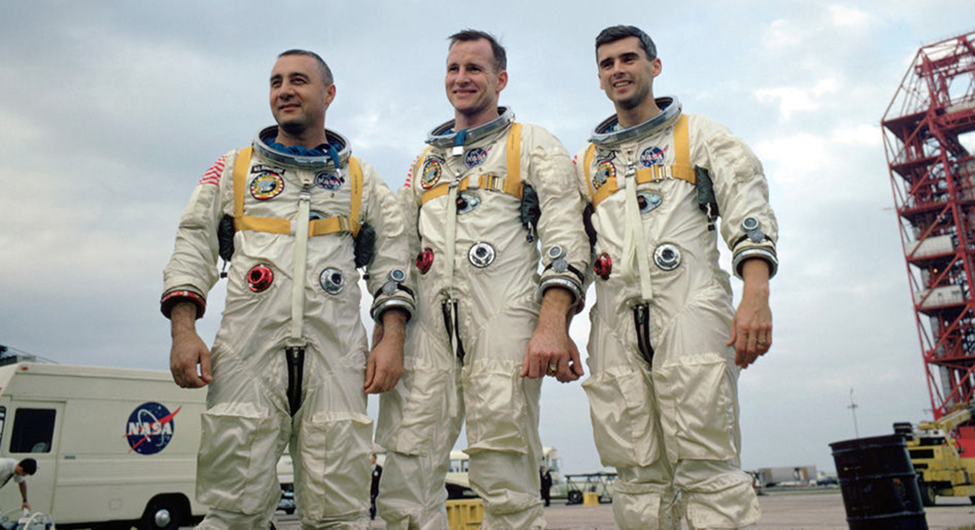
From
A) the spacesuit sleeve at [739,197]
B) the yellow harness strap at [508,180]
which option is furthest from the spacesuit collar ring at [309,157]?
the spacesuit sleeve at [739,197]

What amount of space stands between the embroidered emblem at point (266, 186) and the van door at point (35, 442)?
9397 mm

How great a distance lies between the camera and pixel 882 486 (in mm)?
6355

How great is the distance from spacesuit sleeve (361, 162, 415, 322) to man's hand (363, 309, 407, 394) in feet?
0.21

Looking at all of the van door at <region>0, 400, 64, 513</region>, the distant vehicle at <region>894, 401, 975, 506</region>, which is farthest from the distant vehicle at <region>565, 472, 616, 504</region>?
the van door at <region>0, 400, 64, 513</region>

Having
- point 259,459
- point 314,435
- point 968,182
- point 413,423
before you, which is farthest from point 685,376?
point 968,182

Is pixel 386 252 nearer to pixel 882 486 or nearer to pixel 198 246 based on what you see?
pixel 198 246

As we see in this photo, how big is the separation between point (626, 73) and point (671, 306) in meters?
1.42

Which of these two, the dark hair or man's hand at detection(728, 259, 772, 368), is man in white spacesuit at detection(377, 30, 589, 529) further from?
the dark hair

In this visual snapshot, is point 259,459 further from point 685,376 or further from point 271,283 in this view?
point 685,376

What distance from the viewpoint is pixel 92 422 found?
1130 cm

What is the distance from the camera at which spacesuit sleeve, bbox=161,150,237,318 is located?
11.7ft

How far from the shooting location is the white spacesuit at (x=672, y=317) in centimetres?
325

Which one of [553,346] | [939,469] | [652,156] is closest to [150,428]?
[553,346]

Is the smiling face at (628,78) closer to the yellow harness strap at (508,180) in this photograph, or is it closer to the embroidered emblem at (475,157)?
the yellow harness strap at (508,180)
